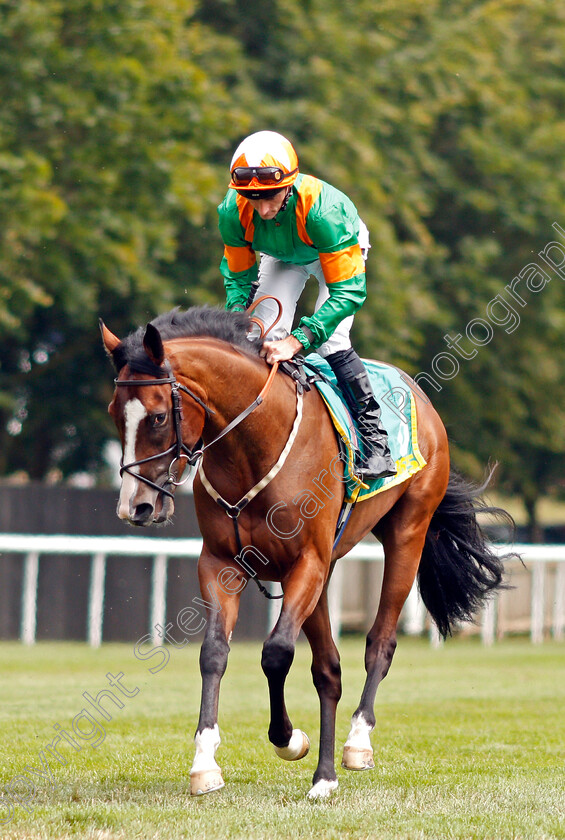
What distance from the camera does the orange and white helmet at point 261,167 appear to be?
17.0 ft

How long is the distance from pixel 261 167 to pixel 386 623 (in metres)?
2.53

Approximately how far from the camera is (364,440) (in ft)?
19.3

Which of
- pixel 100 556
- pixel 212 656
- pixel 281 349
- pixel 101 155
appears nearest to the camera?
pixel 212 656

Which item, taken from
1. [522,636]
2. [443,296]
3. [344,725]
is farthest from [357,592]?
[344,725]

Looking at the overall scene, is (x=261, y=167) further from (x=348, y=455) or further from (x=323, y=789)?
(x=323, y=789)

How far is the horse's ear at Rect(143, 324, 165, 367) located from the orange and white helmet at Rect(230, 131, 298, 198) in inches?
37.7

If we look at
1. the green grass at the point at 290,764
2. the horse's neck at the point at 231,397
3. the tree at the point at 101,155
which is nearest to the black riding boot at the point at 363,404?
the horse's neck at the point at 231,397

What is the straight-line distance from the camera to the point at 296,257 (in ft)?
18.9

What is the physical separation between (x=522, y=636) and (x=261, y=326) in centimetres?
1407

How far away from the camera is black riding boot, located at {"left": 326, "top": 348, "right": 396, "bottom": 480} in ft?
19.3

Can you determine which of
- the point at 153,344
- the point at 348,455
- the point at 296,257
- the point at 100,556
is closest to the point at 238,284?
the point at 296,257

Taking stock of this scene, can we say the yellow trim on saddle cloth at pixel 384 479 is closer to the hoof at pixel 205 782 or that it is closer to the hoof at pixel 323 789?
the hoof at pixel 323 789

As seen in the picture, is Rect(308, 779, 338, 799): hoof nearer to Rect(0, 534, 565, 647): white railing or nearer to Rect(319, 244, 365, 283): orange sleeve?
Rect(319, 244, 365, 283): orange sleeve

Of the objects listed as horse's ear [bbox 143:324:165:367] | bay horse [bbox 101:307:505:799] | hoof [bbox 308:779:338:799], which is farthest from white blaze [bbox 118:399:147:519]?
hoof [bbox 308:779:338:799]
